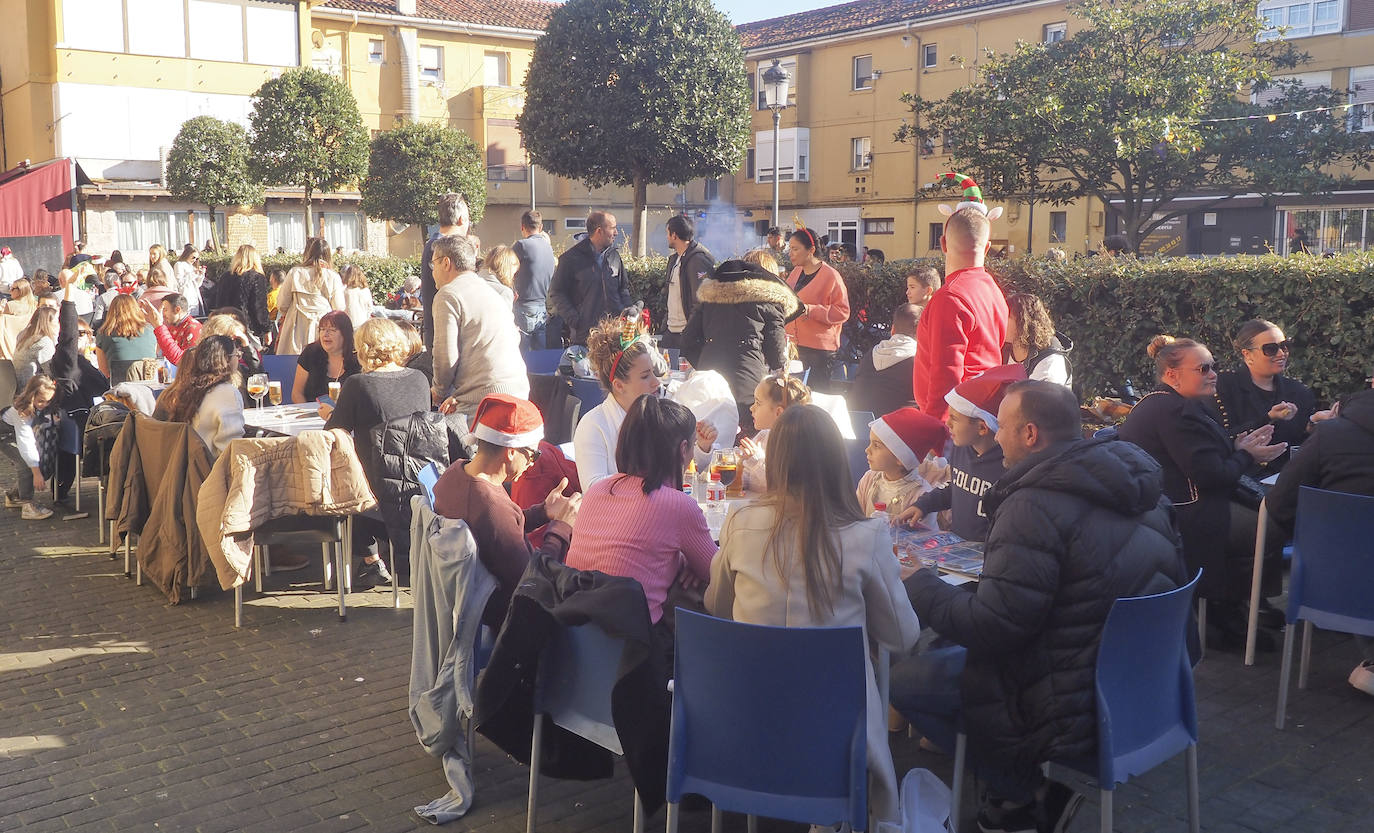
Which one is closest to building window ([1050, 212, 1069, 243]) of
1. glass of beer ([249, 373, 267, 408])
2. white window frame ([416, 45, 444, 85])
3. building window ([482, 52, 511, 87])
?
building window ([482, 52, 511, 87])

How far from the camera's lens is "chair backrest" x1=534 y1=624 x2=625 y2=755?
3289 millimetres

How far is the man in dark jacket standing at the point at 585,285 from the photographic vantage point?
9.40m

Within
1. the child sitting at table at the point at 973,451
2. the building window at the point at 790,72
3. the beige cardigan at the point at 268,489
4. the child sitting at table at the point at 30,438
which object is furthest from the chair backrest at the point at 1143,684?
the building window at the point at 790,72

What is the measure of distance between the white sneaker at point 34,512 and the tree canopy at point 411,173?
81.9 feet

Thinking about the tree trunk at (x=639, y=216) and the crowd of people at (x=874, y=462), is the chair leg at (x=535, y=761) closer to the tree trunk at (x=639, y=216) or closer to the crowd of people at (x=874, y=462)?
the crowd of people at (x=874, y=462)

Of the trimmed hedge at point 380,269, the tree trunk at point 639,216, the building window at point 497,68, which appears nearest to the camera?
the tree trunk at point 639,216

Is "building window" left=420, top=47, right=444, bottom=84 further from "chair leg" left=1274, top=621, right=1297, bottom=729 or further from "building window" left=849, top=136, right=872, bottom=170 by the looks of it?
"chair leg" left=1274, top=621, right=1297, bottom=729

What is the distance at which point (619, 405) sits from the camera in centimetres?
490

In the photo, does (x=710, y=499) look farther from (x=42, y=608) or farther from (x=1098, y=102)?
(x=1098, y=102)

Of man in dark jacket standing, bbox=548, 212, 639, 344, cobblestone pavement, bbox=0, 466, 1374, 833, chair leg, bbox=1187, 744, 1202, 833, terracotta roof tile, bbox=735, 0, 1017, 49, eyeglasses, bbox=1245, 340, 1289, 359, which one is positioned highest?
terracotta roof tile, bbox=735, 0, 1017, 49

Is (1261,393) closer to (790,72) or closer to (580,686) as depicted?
(580,686)

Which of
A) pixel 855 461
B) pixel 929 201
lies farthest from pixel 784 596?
pixel 929 201

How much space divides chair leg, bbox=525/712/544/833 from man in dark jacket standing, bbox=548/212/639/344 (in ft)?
19.8

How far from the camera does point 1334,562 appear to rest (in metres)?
4.25
